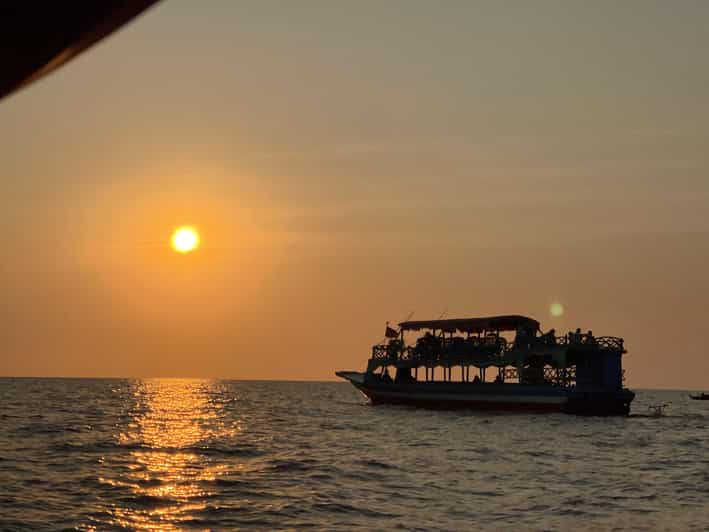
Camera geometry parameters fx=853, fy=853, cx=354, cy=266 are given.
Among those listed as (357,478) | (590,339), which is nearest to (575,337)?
(590,339)

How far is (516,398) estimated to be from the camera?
62.8 meters

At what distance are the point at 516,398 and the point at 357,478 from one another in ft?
116

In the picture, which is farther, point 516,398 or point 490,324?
point 490,324

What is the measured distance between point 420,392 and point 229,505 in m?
47.6

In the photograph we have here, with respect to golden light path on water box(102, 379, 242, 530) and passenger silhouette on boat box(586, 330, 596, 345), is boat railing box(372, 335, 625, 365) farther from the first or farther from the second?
golden light path on water box(102, 379, 242, 530)

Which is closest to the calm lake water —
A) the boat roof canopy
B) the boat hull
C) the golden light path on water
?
the golden light path on water

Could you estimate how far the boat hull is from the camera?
60625mm

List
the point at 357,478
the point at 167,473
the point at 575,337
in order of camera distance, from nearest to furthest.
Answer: the point at 357,478 → the point at 167,473 → the point at 575,337

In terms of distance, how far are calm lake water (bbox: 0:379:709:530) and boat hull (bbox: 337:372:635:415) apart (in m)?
6.88

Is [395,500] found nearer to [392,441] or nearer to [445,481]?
[445,481]

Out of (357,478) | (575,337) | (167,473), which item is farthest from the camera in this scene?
(575,337)

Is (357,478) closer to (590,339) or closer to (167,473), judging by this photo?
(167,473)

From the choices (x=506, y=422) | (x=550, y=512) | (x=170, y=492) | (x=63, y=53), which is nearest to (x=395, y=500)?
(x=550, y=512)

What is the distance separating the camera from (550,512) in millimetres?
22328
